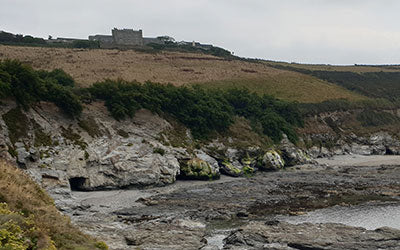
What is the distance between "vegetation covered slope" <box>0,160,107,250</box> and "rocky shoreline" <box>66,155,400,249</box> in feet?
16.7

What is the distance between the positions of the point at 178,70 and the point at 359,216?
74.5 m

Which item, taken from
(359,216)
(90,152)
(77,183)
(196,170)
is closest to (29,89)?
(90,152)

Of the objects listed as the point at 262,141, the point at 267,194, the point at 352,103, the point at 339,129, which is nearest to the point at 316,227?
the point at 267,194

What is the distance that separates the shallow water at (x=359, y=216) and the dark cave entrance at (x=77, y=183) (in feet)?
71.2

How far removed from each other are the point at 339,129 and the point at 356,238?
63972mm

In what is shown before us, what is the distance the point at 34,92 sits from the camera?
1795 inches

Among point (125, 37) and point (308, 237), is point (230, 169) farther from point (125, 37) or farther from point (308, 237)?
point (125, 37)

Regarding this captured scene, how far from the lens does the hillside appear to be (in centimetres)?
8812

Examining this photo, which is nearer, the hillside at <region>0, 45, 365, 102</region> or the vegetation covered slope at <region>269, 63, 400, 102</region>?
the hillside at <region>0, 45, 365, 102</region>

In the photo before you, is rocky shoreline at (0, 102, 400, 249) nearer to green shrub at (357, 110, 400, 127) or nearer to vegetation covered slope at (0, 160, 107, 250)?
vegetation covered slope at (0, 160, 107, 250)

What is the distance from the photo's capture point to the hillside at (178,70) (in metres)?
88.1

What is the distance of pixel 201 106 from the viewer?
2499 inches

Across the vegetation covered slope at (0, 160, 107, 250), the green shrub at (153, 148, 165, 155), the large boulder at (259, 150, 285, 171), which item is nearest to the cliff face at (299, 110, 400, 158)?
the large boulder at (259, 150, 285, 171)

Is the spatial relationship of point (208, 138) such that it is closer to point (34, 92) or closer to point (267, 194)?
point (267, 194)
